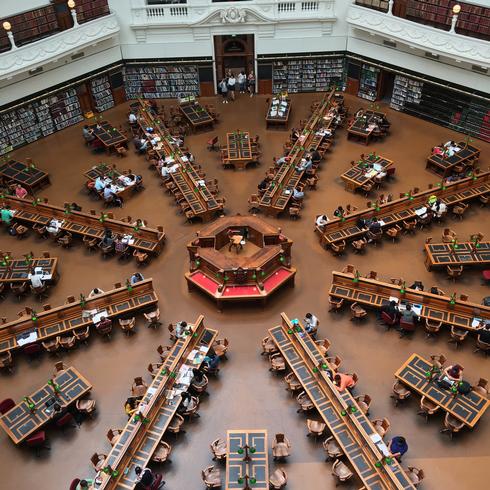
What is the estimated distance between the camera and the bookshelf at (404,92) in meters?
23.6

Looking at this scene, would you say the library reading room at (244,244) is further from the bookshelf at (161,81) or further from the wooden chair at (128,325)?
the wooden chair at (128,325)

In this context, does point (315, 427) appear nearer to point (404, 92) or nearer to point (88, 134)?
point (88, 134)

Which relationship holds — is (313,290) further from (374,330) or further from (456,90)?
(456,90)

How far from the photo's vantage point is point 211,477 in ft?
39.2

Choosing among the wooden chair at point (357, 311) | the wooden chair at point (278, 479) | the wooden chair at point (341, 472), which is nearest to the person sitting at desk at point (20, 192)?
the wooden chair at point (357, 311)

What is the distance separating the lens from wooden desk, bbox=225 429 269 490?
11.5 m

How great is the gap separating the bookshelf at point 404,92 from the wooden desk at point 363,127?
5.94ft

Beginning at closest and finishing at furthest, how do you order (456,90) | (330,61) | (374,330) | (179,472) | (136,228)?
(179,472) < (374,330) < (136,228) < (456,90) < (330,61)

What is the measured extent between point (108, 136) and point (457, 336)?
1607cm

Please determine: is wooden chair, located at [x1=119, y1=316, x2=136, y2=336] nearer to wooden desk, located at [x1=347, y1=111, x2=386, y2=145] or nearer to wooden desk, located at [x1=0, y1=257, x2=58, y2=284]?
wooden desk, located at [x1=0, y1=257, x2=58, y2=284]

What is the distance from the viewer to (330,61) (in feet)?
83.3

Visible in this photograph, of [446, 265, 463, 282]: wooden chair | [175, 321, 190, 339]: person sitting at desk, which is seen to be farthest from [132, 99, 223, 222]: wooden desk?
[446, 265, 463, 282]: wooden chair

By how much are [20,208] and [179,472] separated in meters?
11.9

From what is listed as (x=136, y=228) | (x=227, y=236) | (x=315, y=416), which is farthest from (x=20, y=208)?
(x=315, y=416)
